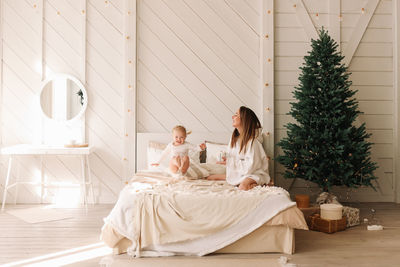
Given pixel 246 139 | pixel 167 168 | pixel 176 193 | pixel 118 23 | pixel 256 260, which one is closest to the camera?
pixel 256 260

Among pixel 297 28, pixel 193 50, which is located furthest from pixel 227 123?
pixel 297 28

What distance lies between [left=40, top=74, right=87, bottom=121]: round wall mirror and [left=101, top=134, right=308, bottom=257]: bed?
2.12 m

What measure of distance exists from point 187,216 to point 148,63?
2.50 meters

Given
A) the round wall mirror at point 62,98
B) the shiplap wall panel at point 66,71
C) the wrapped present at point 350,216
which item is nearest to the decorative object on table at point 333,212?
→ the wrapped present at point 350,216

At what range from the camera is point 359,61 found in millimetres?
5141

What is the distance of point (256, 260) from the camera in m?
3.07

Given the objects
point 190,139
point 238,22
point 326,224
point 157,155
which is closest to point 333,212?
point 326,224

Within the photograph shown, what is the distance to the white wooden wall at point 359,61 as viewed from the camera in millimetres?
5082

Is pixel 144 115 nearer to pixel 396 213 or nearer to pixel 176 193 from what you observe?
pixel 176 193

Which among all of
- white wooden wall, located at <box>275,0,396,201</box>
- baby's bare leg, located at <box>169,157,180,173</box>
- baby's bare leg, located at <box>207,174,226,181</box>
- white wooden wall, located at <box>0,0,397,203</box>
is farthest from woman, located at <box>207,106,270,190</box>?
white wooden wall, located at <box>275,0,396,201</box>

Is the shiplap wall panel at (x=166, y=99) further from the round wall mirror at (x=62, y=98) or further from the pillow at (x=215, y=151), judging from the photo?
the round wall mirror at (x=62, y=98)

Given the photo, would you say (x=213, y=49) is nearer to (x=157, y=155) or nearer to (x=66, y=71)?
(x=157, y=155)

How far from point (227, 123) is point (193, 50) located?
102cm

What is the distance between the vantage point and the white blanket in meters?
3.14
